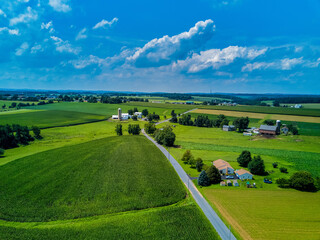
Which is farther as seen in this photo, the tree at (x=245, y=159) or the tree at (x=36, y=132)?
the tree at (x=36, y=132)

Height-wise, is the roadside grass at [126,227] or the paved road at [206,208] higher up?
the paved road at [206,208]

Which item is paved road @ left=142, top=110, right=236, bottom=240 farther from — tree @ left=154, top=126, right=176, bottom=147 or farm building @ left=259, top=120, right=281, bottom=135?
farm building @ left=259, top=120, right=281, bottom=135

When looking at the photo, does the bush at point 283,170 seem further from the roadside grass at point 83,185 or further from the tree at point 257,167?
the roadside grass at point 83,185

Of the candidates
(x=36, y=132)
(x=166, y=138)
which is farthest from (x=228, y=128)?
(x=36, y=132)

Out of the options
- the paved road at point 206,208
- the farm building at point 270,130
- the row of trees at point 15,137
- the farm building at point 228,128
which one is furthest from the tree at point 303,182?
the row of trees at point 15,137

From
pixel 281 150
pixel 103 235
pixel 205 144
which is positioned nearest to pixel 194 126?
pixel 205 144

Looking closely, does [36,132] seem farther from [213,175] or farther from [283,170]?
[283,170]

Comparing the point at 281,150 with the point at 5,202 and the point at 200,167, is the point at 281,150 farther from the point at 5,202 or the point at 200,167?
the point at 5,202
